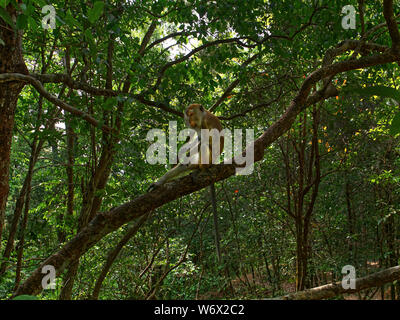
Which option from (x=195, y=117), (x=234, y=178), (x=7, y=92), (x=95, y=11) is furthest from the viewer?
(x=234, y=178)

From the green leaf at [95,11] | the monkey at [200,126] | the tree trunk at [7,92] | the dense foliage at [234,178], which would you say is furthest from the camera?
the dense foliage at [234,178]

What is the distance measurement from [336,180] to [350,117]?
1283mm

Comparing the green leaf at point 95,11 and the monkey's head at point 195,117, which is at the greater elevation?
the monkey's head at point 195,117

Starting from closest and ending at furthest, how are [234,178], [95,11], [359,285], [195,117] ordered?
[95,11]
[359,285]
[195,117]
[234,178]

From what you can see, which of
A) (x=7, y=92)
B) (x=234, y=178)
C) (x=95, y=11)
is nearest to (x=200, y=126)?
(x=7, y=92)

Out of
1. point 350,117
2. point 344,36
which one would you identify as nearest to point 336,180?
point 350,117

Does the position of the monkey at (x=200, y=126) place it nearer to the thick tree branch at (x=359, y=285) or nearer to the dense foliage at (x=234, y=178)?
the dense foliage at (x=234, y=178)

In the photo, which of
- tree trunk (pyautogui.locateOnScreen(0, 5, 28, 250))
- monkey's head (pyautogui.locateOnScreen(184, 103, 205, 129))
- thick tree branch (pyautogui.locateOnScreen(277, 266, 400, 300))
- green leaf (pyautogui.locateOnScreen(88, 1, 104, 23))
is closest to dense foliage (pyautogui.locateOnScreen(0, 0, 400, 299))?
monkey's head (pyautogui.locateOnScreen(184, 103, 205, 129))

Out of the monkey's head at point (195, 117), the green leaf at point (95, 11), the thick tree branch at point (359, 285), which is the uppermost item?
the monkey's head at point (195, 117)

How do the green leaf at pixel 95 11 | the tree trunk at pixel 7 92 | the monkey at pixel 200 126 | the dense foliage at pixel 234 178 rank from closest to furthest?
the green leaf at pixel 95 11 < the tree trunk at pixel 7 92 < the monkey at pixel 200 126 < the dense foliage at pixel 234 178

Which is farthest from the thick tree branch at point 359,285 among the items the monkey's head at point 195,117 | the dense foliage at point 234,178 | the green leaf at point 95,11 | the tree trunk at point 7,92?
the green leaf at point 95,11

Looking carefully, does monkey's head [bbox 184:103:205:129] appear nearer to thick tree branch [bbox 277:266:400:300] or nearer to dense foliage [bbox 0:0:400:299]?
dense foliage [bbox 0:0:400:299]

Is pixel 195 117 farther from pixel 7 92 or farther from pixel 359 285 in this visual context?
pixel 359 285

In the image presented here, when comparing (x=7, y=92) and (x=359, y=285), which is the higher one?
(x=7, y=92)
